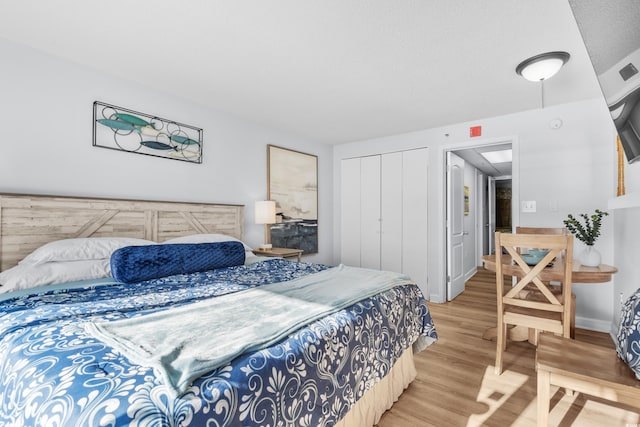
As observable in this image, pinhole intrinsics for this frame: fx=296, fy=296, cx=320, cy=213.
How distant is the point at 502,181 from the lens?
27.9 feet

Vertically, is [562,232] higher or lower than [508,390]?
higher

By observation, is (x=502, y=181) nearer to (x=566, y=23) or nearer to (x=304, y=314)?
(x=566, y=23)

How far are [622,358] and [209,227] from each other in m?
3.27

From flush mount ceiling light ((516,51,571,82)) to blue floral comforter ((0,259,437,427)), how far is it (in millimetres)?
2111

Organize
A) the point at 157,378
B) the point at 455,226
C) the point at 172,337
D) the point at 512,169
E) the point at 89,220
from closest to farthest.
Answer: the point at 157,378 → the point at 172,337 → the point at 89,220 → the point at 512,169 → the point at 455,226

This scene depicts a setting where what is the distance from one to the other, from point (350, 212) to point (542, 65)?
10.7ft

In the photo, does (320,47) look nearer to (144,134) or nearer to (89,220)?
(144,134)

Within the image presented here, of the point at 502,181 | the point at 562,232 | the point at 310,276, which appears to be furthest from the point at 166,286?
the point at 502,181

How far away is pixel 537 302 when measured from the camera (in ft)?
7.07

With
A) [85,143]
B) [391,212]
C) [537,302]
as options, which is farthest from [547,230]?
[85,143]

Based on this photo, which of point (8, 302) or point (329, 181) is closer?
point (8, 302)

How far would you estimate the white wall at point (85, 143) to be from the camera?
7.19ft

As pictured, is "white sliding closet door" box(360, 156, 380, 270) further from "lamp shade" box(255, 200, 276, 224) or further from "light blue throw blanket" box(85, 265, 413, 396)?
"light blue throw blanket" box(85, 265, 413, 396)

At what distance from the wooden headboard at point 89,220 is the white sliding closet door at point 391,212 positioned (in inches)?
98.2
